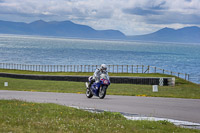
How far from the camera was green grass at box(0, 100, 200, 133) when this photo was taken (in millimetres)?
9398

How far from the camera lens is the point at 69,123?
33.8 feet

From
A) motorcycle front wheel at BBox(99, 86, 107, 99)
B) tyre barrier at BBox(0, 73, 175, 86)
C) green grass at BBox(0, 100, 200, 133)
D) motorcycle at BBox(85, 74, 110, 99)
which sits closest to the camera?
green grass at BBox(0, 100, 200, 133)

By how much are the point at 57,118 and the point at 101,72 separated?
8.53m

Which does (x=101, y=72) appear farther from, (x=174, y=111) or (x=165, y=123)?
(x=165, y=123)

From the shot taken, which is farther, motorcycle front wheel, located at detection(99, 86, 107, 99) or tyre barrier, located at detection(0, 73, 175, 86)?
tyre barrier, located at detection(0, 73, 175, 86)

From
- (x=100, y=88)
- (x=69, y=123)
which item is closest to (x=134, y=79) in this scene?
(x=100, y=88)

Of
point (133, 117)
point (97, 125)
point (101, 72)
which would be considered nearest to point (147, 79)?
point (101, 72)

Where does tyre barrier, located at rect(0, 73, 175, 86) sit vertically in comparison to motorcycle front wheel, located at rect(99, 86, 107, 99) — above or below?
below

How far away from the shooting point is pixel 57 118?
11.4m

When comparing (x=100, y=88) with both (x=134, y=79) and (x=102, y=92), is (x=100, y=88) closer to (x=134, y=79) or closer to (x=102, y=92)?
(x=102, y=92)

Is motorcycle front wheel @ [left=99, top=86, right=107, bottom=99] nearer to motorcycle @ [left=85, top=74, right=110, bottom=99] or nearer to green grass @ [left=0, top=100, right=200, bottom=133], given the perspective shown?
motorcycle @ [left=85, top=74, right=110, bottom=99]

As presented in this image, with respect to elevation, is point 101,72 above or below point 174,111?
above

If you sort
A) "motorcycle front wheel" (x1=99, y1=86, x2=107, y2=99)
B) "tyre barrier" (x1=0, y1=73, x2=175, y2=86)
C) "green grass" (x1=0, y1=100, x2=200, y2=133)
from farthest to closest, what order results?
"tyre barrier" (x1=0, y1=73, x2=175, y2=86) → "motorcycle front wheel" (x1=99, y1=86, x2=107, y2=99) → "green grass" (x1=0, y1=100, x2=200, y2=133)

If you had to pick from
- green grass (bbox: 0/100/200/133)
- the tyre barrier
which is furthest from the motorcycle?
the tyre barrier
